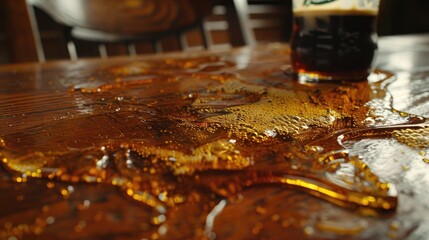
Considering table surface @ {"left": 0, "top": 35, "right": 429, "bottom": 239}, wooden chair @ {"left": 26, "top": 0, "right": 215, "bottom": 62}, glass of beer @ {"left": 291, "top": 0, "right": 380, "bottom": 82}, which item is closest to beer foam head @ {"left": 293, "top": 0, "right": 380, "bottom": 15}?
glass of beer @ {"left": 291, "top": 0, "right": 380, "bottom": 82}

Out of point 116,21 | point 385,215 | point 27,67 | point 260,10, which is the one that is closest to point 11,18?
point 116,21

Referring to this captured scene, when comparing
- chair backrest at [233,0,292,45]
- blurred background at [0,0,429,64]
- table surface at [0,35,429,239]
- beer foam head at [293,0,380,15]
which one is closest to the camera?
table surface at [0,35,429,239]

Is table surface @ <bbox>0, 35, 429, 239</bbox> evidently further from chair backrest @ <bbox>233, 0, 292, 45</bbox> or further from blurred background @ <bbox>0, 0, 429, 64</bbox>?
chair backrest @ <bbox>233, 0, 292, 45</bbox>

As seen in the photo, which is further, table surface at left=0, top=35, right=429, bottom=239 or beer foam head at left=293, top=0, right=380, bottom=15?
beer foam head at left=293, top=0, right=380, bottom=15

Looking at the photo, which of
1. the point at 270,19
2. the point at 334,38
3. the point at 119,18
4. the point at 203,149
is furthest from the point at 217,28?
the point at 203,149

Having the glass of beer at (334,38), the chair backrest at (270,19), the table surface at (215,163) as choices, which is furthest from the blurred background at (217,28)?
the glass of beer at (334,38)

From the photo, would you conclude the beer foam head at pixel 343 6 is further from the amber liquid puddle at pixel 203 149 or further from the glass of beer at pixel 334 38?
the amber liquid puddle at pixel 203 149

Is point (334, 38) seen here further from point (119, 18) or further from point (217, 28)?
point (217, 28)

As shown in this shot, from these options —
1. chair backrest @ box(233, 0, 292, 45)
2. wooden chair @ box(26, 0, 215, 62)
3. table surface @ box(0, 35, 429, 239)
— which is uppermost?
wooden chair @ box(26, 0, 215, 62)
